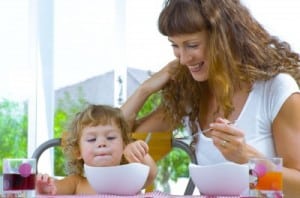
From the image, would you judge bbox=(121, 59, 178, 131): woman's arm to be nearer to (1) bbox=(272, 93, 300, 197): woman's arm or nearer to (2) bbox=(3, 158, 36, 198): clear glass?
(1) bbox=(272, 93, 300, 197): woman's arm

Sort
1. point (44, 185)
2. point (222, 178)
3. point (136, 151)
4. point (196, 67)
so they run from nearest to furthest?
1. point (222, 178)
2. point (44, 185)
3. point (136, 151)
4. point (196, 67)

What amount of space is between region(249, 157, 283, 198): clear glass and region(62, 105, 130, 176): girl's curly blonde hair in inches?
25.4

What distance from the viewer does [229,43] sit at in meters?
1.87

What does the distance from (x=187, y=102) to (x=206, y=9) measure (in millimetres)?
345

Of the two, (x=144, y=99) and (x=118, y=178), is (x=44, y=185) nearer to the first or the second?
(x=118, y=178)

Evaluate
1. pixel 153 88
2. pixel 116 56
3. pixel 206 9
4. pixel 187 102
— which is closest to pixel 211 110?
pixel 187 102

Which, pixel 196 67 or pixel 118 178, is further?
pixel 196 67

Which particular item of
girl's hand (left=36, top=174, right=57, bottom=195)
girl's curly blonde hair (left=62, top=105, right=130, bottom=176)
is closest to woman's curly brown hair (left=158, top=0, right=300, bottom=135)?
girl's curly blonde hair (left=62, top=105, right=130, bottom=176)

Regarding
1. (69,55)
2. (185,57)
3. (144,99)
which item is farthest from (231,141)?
(69,55)

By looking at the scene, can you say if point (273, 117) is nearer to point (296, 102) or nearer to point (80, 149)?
point (296, 102)

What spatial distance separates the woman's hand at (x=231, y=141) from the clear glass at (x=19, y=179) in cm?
44

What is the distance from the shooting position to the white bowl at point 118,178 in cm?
149

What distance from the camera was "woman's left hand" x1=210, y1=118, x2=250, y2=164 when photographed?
150 centimetres

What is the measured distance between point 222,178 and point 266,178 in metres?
0.18
